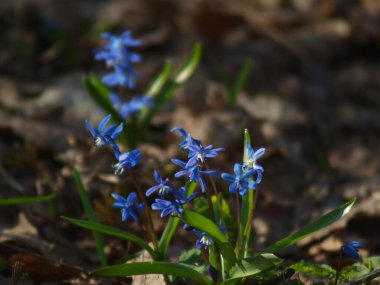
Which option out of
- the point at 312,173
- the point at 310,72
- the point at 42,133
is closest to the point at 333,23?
Result: the point at 310,72

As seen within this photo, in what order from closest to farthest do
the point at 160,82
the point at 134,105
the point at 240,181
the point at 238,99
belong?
the point at 240,181 → the point at 134,105 → the point at 160,82 → the point at 238,99

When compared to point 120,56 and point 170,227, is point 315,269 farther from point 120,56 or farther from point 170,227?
point 120,56

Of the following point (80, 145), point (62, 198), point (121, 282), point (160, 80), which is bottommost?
point (121, 282)

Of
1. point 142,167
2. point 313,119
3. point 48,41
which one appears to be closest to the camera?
point 142,167

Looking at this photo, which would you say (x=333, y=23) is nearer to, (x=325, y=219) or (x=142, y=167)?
(x=142, y=167)

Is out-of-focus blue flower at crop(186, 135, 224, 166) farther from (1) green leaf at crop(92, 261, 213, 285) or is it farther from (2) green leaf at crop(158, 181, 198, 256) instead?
(1) green leaf at crop(92, 261, 213, 285)

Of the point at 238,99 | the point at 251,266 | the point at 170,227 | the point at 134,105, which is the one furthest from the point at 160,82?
the point at 251,266

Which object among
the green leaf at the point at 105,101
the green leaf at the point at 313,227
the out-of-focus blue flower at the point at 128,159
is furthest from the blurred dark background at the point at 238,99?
the out-of-focus blue flower at the point at 128,159

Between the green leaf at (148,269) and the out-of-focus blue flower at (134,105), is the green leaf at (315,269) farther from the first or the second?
the out-of-focus blue flower at (134,105)
